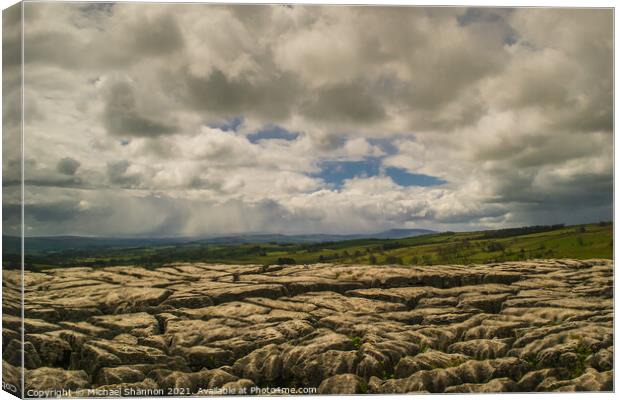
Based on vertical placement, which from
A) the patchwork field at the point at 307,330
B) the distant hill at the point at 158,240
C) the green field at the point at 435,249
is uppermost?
the distant hill at the point at 158,240

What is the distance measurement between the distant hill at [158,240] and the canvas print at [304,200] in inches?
2.4

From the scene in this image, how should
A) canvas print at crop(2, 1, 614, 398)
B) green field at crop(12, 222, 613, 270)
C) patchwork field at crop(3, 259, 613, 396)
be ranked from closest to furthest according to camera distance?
patchwork field at crop(3, 259, 613, 396) < canvas print at crop(2, 1, 614, 398) < green field at crop(12, 222, 613, 270)

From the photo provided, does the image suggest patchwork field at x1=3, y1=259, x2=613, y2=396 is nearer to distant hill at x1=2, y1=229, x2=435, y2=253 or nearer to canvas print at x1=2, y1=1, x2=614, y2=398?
canvas print at x1=2, y1=1, x2=614, y2=398

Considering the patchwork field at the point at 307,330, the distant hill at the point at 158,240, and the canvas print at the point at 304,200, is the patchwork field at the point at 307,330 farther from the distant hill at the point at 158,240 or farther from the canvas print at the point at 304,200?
the distant hill at the point at 158,240

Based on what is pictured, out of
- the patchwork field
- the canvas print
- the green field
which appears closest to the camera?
the patchwork field

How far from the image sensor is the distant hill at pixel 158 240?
733 inches

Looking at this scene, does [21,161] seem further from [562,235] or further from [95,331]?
[562,235]

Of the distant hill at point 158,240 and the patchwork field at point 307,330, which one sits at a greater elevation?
the distant hill at point 158,240

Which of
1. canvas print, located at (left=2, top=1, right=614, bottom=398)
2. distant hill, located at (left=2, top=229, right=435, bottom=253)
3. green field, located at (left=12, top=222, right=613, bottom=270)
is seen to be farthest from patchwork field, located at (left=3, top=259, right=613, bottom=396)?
distant hill, located at (left=2, top=229, right=435, bottom=253)

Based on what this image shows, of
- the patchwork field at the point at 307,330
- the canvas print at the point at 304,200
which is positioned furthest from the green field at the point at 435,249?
the patchwork field at the point at 307,330

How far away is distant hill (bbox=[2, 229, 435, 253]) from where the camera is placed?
18609mm

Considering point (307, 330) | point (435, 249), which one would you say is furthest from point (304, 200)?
point (435, 249)

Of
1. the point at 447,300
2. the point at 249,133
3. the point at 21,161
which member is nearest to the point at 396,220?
the point at 447,300

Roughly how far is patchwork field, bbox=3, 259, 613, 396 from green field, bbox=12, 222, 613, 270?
1.02 ft
